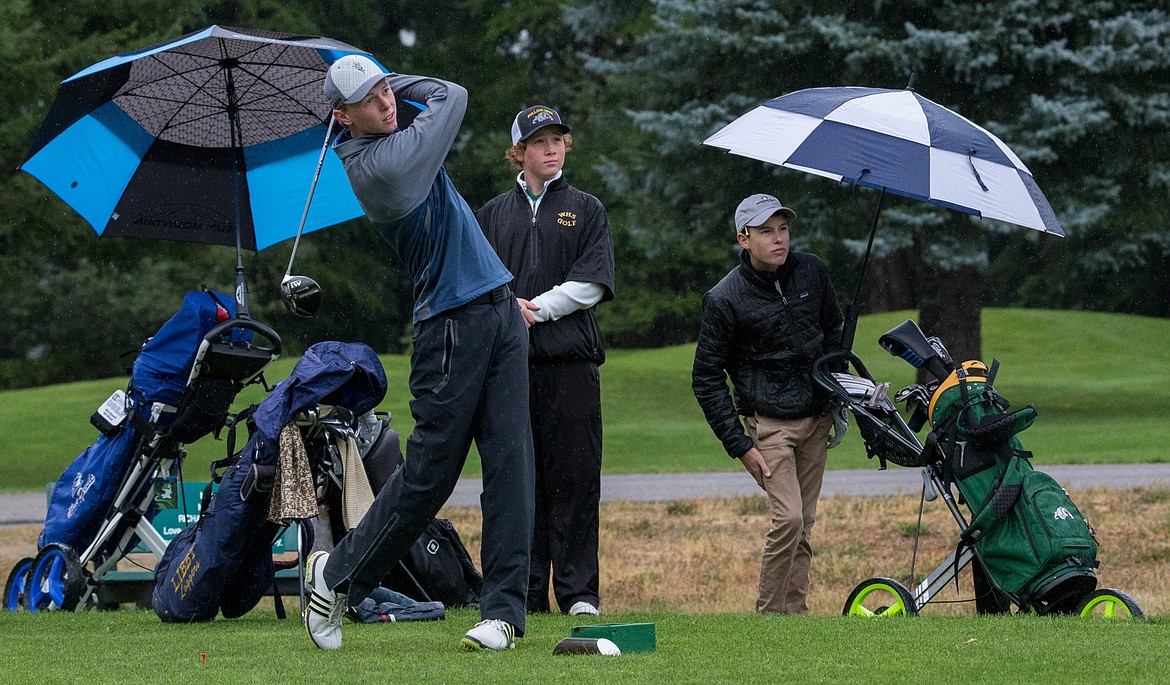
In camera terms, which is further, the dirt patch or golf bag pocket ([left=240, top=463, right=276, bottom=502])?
the dirt patch

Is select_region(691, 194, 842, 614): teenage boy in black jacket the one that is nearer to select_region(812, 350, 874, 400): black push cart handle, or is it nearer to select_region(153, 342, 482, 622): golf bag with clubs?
select_region(812, 350, 874, 400): black push cart handle

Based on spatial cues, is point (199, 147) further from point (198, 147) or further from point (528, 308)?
point (528, 308)

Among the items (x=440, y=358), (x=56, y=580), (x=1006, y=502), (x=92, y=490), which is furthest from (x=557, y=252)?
(x=56, y=580)

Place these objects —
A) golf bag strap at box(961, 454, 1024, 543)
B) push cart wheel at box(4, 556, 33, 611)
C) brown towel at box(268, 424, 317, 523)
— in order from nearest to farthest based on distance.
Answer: golf bag strap at box(961, 454, 1024, 543)
brown towel at box(268, 424, 317, 523)
push cart wheel at box(4, 556, 33, 611)

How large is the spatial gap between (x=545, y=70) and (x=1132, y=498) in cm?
3273

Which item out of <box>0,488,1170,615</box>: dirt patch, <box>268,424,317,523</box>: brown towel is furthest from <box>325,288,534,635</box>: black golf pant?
<box>0,488,1170,615</box>: dirt patch

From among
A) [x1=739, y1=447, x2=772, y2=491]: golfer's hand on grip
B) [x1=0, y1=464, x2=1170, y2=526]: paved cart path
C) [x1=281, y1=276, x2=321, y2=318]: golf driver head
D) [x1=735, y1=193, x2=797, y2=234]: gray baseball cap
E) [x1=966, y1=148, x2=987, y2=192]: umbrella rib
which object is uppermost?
[x1=966, y1=148, x2=987, y2=192]: umbrella rib

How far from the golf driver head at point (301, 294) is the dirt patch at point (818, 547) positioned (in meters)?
4.03

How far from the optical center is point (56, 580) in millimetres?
7793

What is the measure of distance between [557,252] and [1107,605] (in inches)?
106

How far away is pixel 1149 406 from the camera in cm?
2309

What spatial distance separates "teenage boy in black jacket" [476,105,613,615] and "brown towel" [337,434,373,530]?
30.5 inches

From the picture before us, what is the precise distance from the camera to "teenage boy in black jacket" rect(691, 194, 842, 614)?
Result: 6.91 meters

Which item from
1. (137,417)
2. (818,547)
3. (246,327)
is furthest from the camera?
(818,547)
